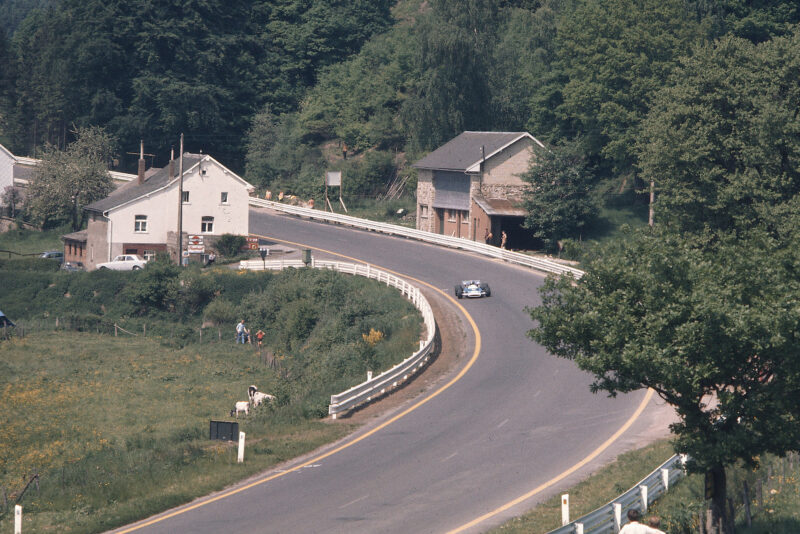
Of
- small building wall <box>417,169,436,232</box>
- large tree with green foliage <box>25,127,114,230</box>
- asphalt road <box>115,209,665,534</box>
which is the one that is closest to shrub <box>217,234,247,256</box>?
small building wall <box>417,169,436,232</box>

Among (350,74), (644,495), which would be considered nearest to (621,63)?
(350,74)

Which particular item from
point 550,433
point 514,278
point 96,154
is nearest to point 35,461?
point 550,433

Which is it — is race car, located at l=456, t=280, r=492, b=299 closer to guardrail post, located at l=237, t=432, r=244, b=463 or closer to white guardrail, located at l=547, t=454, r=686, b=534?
guardrail post, located at l=237, t=432, r=244, b=463

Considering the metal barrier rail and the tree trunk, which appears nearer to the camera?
the tree trunk

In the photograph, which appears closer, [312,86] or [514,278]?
[514,278]

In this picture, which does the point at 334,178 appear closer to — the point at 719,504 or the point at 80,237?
the point at 80,237

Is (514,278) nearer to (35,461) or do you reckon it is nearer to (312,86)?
(35,461)
